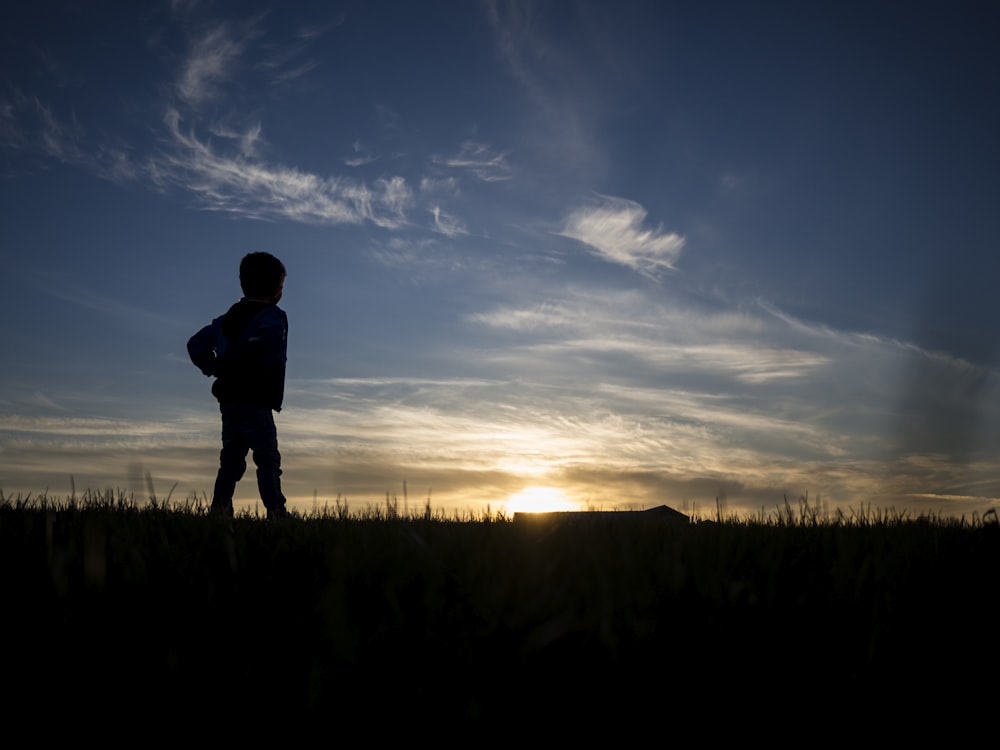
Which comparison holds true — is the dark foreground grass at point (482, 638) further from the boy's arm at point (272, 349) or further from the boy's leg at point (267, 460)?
the boy's arm at point (272, 349)

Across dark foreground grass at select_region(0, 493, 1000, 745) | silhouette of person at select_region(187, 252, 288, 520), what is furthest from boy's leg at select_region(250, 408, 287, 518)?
dark foreground grass at select_region(0, 493, 1000, 745)

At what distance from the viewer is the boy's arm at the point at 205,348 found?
820 cm

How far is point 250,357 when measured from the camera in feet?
25.4

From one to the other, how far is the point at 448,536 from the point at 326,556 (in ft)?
2.49

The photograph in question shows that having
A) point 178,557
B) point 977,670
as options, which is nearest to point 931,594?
point 977,670

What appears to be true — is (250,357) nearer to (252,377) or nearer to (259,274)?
(252,377)

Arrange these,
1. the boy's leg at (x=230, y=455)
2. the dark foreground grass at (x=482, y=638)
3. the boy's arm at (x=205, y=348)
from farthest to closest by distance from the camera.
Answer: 1. the boy's arm at (x=205, y=348)
2. the boy's leg at (x=230, y=455)
3. the dark foreground grass at (x=482, y=638)

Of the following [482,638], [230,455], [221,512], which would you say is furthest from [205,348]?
[482,638]

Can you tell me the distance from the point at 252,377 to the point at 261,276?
1214 millimetres

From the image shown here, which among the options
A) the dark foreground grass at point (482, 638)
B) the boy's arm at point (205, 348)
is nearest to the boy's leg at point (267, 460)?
the boy's arm at point (205, 348)

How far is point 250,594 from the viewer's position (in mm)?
2830

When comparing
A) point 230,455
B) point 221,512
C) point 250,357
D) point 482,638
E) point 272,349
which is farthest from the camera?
point 230,455

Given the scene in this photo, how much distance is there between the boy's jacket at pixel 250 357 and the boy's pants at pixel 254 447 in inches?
4.6

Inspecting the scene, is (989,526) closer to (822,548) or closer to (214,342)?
(822,548)
